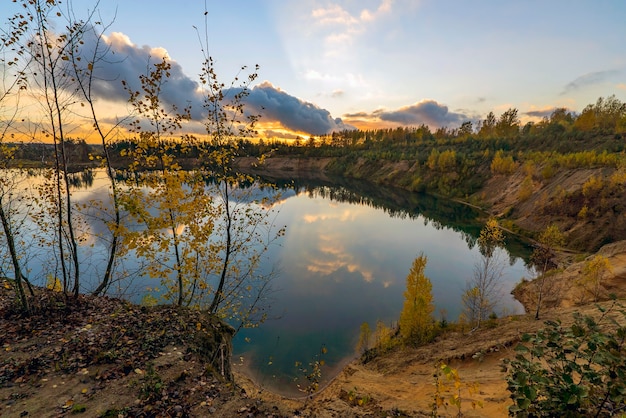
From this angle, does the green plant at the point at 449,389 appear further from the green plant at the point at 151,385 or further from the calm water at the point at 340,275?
the calm water at the point at 340,275

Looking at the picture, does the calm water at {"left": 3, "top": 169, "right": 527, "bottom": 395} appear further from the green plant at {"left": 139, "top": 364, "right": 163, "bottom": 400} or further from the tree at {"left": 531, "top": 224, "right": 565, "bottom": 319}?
the green plant at {"left": 139, "top": 364, "right": 163, "bottom": 400}

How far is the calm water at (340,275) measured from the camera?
25.5 m

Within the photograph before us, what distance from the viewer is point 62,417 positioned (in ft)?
22.5

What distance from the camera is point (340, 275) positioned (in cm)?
4031

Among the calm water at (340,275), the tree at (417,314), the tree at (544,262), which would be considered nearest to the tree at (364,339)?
the calm water at (340,275)

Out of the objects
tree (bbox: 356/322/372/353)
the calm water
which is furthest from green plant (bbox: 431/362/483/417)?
tree (bbox: 356/322/372/353)

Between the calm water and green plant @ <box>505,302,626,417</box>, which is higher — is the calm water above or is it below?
below

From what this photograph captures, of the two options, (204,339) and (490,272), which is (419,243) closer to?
(490,272)

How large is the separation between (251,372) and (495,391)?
57.7 feet

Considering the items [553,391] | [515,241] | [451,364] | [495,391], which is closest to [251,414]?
[553,391]

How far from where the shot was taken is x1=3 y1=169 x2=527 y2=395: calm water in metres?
25.5

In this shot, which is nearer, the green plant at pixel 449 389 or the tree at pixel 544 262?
the green plant at pixel 449 389

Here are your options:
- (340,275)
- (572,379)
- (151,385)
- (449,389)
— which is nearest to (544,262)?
(340,275)

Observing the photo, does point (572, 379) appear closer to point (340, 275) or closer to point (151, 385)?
point (151, 385)
